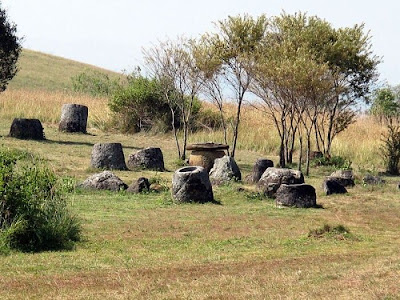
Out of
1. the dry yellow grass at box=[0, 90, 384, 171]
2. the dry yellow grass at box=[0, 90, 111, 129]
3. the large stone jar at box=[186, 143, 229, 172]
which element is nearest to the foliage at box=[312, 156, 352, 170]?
the dry yellow grass at box=[0, 90, 384, 171]

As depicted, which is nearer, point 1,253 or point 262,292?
point 262,292

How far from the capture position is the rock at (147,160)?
2684cm

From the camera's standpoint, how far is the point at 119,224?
16.3 metres

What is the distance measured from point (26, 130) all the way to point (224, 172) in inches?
425

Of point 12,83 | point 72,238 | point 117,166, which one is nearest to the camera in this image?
point 72,238

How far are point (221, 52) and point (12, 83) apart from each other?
4319 centimetres

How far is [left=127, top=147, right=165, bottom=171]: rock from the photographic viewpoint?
2684cm

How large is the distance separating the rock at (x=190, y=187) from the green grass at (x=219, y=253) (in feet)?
1.20

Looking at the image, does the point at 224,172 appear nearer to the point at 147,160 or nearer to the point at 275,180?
the point at 275,180

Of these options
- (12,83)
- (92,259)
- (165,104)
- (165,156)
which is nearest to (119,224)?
(92,259)

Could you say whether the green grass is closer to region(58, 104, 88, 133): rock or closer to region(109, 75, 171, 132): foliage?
region(58, 104, 88, 133): rock

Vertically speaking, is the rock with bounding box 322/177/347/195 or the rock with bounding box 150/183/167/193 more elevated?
the rock with bounding box 322/177/347/195

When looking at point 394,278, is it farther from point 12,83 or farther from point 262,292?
point 12,83

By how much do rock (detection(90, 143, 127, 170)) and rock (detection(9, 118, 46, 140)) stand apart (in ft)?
21.6
